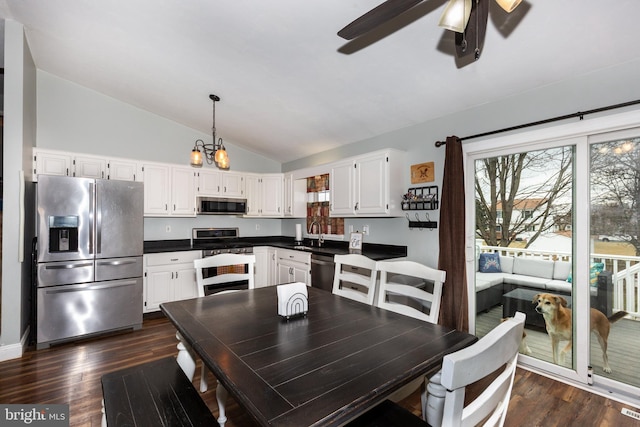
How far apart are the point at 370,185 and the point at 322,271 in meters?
1.22

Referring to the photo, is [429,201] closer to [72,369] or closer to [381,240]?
[381,240]

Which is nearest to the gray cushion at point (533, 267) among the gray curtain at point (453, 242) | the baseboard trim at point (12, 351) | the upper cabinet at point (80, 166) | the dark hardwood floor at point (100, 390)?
the gray curtain at point (453, 242)

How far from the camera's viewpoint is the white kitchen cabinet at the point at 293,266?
408cm

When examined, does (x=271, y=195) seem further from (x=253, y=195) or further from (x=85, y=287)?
(x=85, y=287)

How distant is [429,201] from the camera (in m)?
3.29

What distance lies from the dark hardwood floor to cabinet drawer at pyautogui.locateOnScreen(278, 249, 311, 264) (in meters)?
1.77

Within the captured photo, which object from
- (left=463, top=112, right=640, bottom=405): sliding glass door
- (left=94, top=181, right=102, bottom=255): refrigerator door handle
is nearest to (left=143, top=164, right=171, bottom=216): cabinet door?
(left=94, top=181, right=102, bottom=255): refrigerator door handle

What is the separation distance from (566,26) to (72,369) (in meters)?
4.56

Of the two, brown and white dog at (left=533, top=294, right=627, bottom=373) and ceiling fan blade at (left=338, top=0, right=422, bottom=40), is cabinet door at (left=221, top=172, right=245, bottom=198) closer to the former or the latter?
ceiling fan blade at (left=338, top=0, right=422, bottom=40)

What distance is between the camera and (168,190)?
4328mm

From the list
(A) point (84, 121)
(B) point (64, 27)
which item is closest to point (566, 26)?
(B) point (64, 27)

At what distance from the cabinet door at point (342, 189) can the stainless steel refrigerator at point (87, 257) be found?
2405mm

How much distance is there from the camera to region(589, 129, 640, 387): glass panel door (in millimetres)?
2234

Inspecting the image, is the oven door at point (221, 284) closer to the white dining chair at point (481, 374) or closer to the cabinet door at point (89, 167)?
the cabinet door at point (89, 167)
